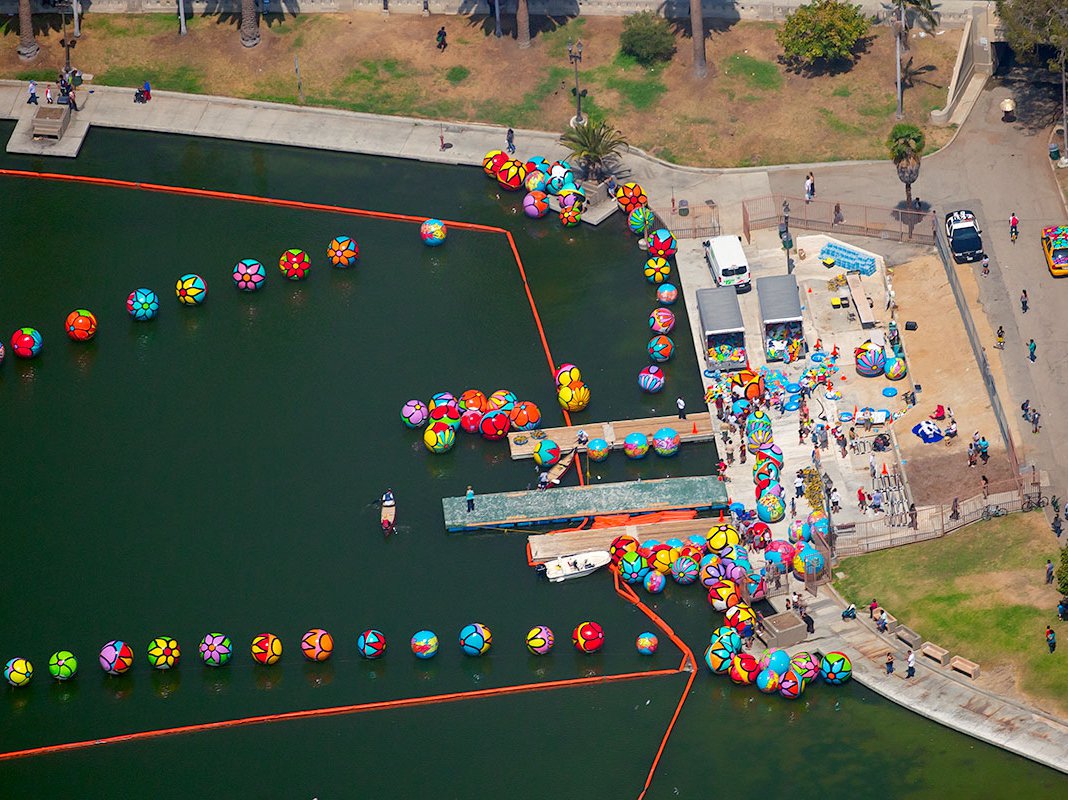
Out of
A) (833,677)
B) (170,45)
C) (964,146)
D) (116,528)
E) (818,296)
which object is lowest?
(833,677)

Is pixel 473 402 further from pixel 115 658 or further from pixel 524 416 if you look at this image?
pixel 115 658

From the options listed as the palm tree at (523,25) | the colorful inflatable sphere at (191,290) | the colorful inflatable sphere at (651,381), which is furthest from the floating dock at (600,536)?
the palm tree at (523,25)

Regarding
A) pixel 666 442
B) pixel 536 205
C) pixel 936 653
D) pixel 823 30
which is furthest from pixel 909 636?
pixel 823 30

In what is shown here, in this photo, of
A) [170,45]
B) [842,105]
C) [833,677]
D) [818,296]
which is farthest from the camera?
[170,45]

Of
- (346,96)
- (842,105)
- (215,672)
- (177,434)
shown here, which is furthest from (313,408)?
(842,105)

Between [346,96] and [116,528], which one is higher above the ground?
[346,96]

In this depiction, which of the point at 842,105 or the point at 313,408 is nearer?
the point at 313,408

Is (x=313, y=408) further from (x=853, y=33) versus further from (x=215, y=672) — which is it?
(x=853, y=33)
